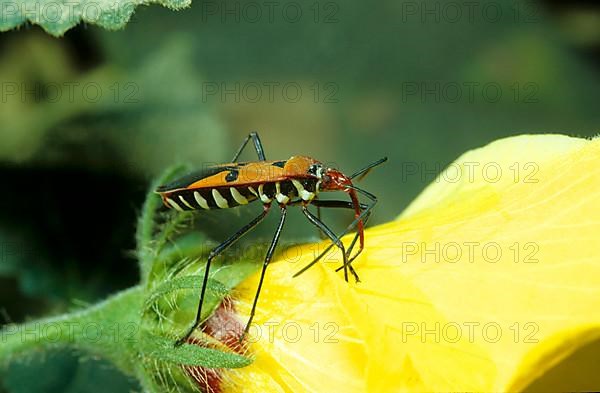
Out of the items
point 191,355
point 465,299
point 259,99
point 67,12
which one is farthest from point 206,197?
point 259,99

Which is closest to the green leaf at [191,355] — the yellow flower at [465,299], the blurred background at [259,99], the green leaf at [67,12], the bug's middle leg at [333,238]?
the yellow flower at [465,299]

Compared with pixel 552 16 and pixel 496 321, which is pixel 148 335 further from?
pixel 552 16

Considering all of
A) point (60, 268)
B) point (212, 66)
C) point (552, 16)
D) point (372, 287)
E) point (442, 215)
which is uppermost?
point (552, 16)

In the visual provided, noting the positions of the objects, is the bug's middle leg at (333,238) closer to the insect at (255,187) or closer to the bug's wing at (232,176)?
the insect at (255,187)

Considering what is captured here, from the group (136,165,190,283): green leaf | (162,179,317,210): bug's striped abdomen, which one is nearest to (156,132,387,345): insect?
(162,179,317,210): bug's striped abdomen

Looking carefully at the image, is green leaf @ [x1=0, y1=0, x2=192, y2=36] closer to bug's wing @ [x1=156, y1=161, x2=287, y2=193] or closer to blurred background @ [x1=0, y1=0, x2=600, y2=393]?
bug's wing @ [x1=156, y1=161, x2=287, y2=193]

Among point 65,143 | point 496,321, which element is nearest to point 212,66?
point 65,143

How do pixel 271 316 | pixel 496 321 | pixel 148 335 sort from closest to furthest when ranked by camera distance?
pixel 496 321 < pixel 271 316 < pixel 148 335
